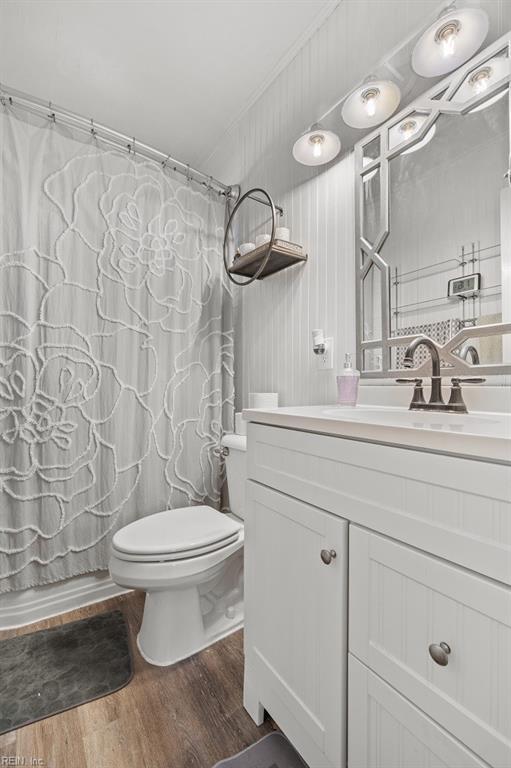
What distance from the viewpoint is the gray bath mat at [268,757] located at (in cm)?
91

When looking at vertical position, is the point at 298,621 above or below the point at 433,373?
below

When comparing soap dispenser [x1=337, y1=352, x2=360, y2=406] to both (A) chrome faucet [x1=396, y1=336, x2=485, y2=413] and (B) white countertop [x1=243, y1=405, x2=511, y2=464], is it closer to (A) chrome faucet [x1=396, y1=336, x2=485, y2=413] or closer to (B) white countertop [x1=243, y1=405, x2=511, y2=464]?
(B) white countertop [x1=243, y1=405, x2=511, y2=464]

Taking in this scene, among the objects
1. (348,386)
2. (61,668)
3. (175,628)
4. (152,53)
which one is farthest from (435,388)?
(152,53)

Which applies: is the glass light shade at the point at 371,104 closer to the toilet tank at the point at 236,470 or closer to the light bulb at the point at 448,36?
the light bulb at the point at 448,36

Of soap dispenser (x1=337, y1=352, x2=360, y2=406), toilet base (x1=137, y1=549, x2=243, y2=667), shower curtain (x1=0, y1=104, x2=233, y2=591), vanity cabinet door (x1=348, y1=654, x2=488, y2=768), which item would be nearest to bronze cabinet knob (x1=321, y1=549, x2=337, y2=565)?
vanity cabinet door (x1=348, y1=654, x2=488, y2=768)

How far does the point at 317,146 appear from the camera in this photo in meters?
1.40

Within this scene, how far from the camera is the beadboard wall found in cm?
130

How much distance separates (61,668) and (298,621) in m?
0.96

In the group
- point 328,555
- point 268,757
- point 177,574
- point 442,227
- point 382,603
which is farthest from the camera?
point 177,574

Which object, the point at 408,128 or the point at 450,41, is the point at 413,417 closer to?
the point at 408,128

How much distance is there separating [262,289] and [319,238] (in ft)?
1.43

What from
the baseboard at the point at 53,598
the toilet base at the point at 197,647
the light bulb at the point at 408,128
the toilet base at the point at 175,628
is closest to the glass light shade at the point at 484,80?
the light bulb at the point at 408,128

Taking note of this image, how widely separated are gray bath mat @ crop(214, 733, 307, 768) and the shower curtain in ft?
3.11

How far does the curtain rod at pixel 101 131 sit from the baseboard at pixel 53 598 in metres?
1.97
